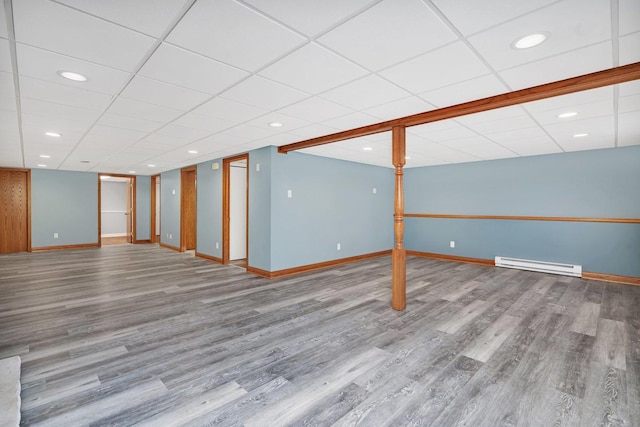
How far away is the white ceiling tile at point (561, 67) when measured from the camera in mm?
2035

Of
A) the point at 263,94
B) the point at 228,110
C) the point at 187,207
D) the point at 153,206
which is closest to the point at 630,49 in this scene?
the point at 263,94

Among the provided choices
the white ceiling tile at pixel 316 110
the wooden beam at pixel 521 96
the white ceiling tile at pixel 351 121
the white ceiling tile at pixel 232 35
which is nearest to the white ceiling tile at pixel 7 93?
the white ceiling tile at pixel 232 35

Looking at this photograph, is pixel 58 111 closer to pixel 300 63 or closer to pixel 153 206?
pixel 300 63

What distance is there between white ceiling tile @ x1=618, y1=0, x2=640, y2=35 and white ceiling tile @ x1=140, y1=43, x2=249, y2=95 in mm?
2278

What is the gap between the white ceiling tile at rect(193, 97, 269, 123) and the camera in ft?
9.91

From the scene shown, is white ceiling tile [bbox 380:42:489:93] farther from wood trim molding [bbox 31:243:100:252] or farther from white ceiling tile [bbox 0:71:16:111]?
wood trim molding [bbox 31:243:100:252]

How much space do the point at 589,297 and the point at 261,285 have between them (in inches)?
186

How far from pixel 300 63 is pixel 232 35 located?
A: 531 millimetres

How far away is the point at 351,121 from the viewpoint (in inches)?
143

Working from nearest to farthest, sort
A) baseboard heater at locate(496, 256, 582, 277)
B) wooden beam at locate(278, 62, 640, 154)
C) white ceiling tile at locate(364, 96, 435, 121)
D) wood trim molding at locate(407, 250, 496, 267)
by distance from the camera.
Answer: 1. wooden beam at locate(278, 62, 640, 154)
2. white ceiling tile at locate(364, 96, 435, 121)
3. baseboard heater at locate(496, 256, 582, 277)
4. wood trim molding at locate(407, 250, 496, 267)

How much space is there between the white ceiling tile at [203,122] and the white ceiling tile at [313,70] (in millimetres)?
1416

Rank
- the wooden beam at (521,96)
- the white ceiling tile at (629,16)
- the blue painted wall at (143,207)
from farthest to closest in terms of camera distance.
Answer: the blue painted wall at (143,207) → the wooden beam at (521,96) → the white ceiling tile at (629,16)

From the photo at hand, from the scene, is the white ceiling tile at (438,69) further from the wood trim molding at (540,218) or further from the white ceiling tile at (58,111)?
the wood trim molding at (540,218)

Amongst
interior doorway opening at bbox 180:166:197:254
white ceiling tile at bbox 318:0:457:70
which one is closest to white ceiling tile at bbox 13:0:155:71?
white ceiling tile at bbox 318:0:457:70
